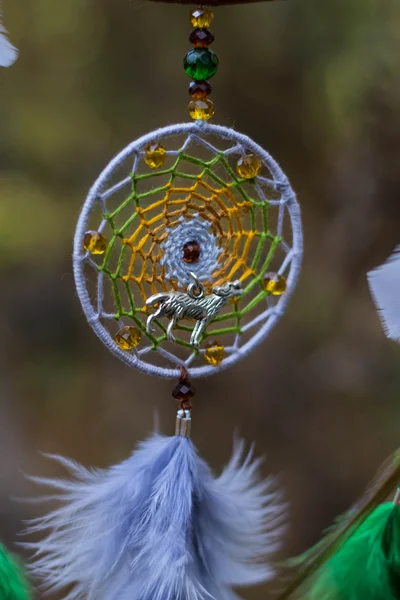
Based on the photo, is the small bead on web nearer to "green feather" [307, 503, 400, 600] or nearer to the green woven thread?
the green woven thread

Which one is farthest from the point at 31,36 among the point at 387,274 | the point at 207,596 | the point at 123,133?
the point at 207,596

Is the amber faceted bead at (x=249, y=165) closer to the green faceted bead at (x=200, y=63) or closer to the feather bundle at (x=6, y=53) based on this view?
the green faceted bead at (x=200, y=63)

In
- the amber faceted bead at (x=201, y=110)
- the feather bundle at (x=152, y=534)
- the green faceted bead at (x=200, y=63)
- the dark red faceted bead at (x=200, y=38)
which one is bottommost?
the feather bundle at (x=152, y=534)

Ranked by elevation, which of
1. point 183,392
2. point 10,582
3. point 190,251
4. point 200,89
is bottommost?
point 10,582

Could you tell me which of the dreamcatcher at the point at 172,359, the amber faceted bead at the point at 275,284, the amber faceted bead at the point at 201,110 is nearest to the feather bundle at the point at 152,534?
the dreamcatcher at the point at 172,359

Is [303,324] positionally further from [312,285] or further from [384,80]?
[384,80]

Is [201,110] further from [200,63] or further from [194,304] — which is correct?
[194,304]

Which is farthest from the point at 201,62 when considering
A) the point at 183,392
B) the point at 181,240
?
the point at 183,392
